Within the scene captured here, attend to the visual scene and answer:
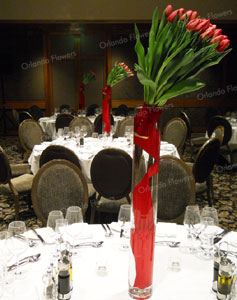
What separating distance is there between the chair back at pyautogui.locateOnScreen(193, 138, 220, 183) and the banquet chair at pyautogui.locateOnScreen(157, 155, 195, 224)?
40.1 inches

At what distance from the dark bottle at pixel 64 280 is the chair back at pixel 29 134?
3.99 m

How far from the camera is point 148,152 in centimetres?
140

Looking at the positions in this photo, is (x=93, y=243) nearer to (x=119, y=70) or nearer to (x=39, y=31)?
(x=119, y=70)

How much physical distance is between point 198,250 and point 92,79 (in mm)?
8079

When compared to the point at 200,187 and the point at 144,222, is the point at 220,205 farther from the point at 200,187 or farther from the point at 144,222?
the point at 144,222

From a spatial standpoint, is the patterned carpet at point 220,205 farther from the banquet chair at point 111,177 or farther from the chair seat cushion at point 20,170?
the banquet chair at point 111,177

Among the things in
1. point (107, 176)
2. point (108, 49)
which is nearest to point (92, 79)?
point (108, 49)

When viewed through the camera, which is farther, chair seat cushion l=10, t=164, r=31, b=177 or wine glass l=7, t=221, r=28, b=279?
chair seat cushion l=10, t=164, r=31, b=177

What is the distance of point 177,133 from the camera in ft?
17.4

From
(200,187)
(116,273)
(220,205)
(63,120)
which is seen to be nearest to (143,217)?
(116,273)

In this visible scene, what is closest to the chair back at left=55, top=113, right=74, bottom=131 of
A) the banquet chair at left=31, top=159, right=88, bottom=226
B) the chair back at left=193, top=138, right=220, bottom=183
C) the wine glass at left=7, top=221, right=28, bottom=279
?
the chair back at left=193, top=138, right=220, bottom=183

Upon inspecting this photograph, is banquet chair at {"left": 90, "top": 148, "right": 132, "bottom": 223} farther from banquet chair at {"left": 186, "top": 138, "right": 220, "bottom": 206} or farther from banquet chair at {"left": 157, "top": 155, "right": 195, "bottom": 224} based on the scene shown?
banquet chair at {"left": 186, "top": 138, "right": 220, "bottom": 206}

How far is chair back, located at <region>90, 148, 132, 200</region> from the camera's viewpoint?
3291 millimetres

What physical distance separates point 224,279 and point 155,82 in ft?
2.62
